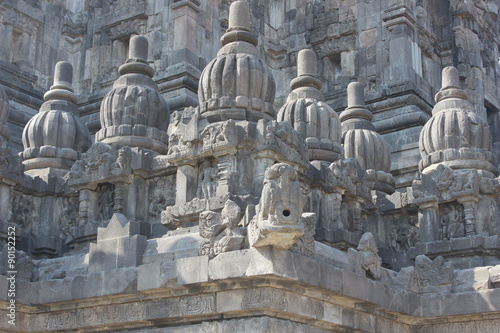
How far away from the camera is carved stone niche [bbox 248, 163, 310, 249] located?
34.9ft

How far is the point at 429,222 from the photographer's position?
653 inches

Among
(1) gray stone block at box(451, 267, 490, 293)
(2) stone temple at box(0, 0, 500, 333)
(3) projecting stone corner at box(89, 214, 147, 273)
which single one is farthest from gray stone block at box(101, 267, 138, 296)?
(1) gray stone block at box(451, 267, 490, 293)

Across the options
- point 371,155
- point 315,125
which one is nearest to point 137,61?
point 315,125

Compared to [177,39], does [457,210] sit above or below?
below

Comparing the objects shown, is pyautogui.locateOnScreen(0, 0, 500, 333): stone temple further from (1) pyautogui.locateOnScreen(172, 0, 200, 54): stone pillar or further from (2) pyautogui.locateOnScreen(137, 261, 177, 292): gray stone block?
(1) pyautogui.locateOnScreen(172, 0, 200, 54): stone pillar

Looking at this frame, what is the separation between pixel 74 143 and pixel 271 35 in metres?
11.8

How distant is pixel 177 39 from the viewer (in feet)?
75.0

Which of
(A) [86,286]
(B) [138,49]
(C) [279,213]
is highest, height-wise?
(B) [138,49]

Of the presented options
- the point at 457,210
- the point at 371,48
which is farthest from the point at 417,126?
the point at 457,210

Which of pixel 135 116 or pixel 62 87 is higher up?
pixel 62 87

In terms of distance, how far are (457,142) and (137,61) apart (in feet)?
21.9

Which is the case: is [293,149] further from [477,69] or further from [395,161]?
[477,69]

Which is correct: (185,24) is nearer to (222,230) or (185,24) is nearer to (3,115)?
(3,115)

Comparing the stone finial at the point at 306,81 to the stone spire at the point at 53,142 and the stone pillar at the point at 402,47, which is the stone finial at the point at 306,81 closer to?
the stone spire at the point at 53,142
